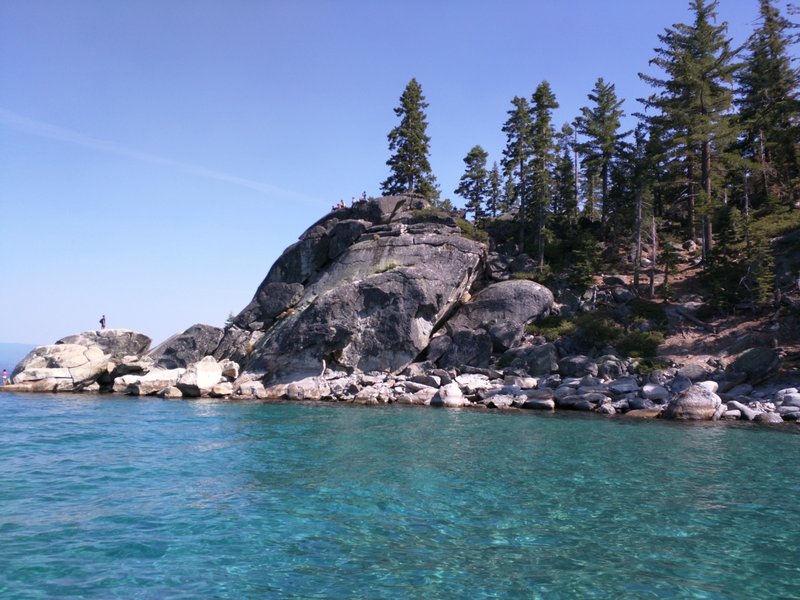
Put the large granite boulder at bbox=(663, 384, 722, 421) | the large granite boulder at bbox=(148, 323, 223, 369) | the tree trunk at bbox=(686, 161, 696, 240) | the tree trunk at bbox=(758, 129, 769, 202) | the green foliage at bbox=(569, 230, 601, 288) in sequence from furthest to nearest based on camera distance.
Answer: the tree trunk at bbox=(758, 129, 769, 202) < the tree trunk at bbox=(686, 161, 696, 240) < the green foliage at bbox=(569, 230, 601, 288) < the large granite boulder at bbox=(148, 323, 223, 369) < the large granite boulder at bbox=(663, 384, 722, 421)

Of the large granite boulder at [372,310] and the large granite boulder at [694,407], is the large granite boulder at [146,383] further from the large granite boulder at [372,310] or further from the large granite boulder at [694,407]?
the large granite boulder at [694,407]

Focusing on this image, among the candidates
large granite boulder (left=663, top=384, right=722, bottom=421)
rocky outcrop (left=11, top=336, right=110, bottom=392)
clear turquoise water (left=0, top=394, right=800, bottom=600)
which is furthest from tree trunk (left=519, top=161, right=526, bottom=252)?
rocky outcrop (left=11, top=336, right=110, bottom=392)

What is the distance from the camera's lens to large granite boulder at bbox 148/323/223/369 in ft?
117

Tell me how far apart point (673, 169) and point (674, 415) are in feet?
81.3

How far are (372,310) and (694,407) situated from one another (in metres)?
18.6

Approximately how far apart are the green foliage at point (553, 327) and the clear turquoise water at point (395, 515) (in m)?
15.1

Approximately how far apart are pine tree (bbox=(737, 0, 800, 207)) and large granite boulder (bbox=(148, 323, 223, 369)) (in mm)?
42727

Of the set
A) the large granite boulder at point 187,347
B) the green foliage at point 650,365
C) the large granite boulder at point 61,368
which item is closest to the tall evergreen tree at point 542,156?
the green foliage at point 650,365

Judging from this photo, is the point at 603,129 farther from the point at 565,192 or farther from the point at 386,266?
the point at 386,266

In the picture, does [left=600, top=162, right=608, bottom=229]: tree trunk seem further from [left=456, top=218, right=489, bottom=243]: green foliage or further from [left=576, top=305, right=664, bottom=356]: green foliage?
[left=576, top=305, right=664, bottom=356]: green foliage

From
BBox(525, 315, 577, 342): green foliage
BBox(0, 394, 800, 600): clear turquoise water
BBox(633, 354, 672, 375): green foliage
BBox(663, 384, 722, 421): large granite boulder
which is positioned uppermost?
BBox(525, 315, 577, 342): green foliage

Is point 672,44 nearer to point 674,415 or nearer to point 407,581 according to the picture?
point 674,415

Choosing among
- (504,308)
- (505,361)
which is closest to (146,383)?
(505,361)

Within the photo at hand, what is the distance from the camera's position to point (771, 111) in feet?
138
